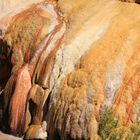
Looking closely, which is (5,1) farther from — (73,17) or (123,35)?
(123,35)

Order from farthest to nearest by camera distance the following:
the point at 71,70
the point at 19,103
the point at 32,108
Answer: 1. the point at 19,103
2. the point at 32,108
3. the point at 71,70

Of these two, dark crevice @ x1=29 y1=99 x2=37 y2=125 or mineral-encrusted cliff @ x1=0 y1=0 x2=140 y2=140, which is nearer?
mineral-encrusted cliff @ x1=0 y1=0 x2=140 y2=140

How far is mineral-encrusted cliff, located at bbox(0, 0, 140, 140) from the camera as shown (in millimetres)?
21000

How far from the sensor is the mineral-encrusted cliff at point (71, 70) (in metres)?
21.0

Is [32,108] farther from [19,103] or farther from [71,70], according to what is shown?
[71,70]

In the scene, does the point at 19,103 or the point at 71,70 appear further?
the point at 19,103

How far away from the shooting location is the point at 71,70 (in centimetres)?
2341

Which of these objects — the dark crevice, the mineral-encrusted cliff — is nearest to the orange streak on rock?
the mineral-encrusted cliff

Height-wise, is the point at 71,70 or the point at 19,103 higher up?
the point at 71,70

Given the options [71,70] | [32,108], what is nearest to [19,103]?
[32,108]

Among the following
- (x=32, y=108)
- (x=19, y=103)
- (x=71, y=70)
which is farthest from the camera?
(x=19, y=103)

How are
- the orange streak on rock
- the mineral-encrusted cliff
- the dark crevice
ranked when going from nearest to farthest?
1. the mineral-encrusted cliff
2. the dark crevice
3. the orange streak on rock

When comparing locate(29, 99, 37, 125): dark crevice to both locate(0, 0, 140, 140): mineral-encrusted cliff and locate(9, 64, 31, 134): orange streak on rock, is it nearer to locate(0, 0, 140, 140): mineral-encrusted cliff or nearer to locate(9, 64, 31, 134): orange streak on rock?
locate(0, 0, 140, 140): mineral-encrusted cliff

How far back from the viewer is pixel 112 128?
20312 mm
